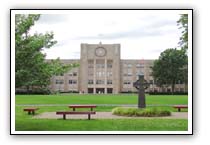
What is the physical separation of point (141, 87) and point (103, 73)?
2.06 m

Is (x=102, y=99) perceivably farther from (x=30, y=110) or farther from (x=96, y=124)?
(x=96, y=124)

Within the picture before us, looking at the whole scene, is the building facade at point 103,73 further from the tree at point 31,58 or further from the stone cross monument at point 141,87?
the tree at point 31,58

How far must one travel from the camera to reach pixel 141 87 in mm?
9664

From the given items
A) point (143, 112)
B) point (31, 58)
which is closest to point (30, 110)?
point (31, 58)

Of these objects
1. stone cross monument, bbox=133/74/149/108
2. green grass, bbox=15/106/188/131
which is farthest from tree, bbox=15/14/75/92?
stone cross monument, bbox=133/74/149/108

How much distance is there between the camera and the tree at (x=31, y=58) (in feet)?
24.8

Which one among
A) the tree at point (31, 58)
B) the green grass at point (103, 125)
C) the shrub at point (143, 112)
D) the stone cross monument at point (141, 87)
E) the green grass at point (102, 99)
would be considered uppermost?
the tree at point (31, 58)

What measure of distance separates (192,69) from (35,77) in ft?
9.46

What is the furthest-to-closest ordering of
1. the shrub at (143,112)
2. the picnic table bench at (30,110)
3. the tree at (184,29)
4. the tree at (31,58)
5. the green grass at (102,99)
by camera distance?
1. the green grass at (102,99)
2. the shrub at (143,112)
3. the picnic table bench at (30,110)
4. the tree at (184,29)
5. the tree at (31,58)

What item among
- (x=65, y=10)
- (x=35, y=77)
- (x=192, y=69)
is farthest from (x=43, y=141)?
(x=192, y=69)

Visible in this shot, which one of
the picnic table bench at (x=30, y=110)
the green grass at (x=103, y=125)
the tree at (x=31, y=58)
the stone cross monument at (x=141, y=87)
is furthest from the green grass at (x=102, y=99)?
the tree at (x=31, y=58)

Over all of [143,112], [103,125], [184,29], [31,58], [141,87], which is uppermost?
[184,29]

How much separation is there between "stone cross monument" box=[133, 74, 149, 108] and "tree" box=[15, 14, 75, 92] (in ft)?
7.37

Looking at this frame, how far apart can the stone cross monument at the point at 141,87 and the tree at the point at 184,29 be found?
1418 millimetres
